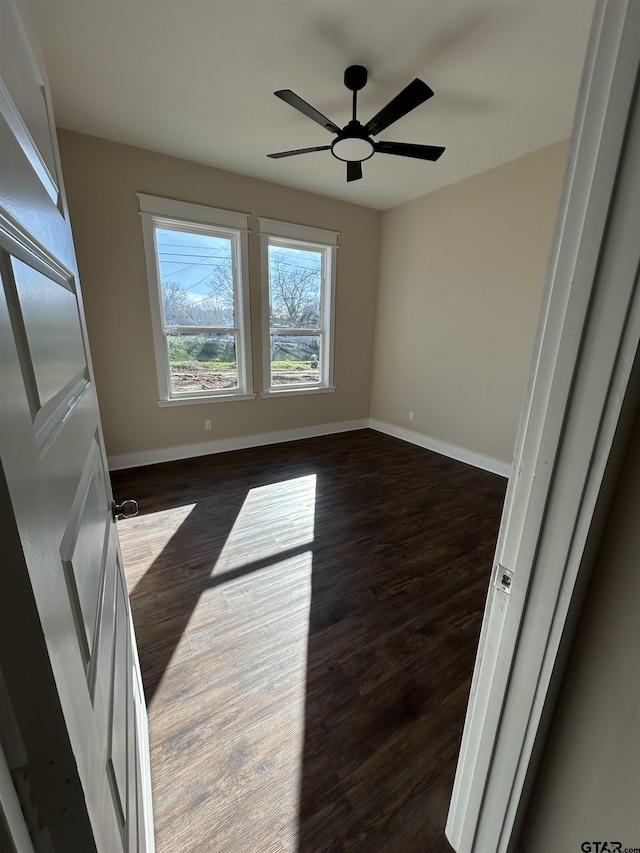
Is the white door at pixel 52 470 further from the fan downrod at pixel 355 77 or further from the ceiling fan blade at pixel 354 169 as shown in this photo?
the ceiling fan blade at pixel 354 169

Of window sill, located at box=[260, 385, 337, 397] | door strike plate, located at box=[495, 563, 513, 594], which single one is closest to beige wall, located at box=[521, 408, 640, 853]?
door strike plate, located at box=[495, 563, 513, 594]

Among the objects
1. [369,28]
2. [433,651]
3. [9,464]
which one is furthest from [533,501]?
[369,28]

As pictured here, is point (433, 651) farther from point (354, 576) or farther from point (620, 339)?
point (620, 339)

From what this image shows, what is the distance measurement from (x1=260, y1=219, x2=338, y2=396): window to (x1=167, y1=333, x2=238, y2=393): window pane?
1.33 ft

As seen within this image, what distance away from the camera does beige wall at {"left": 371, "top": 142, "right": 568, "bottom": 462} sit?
10.3 ft

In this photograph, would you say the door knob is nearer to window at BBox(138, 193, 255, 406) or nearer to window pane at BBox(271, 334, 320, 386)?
window at BBox(138, 193, 255, 406)

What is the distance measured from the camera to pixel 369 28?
72.0 inches

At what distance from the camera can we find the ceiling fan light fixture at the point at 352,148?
227 cm

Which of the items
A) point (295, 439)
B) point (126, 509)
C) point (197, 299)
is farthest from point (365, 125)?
point (295, 439)

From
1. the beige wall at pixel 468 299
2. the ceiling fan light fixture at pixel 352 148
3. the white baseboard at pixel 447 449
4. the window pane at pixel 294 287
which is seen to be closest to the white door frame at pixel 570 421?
the ceiling fan light fixture at pixel 352 148

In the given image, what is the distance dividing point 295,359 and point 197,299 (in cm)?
131

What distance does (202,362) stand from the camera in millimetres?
3799

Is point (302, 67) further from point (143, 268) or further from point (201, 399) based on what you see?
point (201, 399)

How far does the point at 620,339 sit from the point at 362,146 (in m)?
2.50
